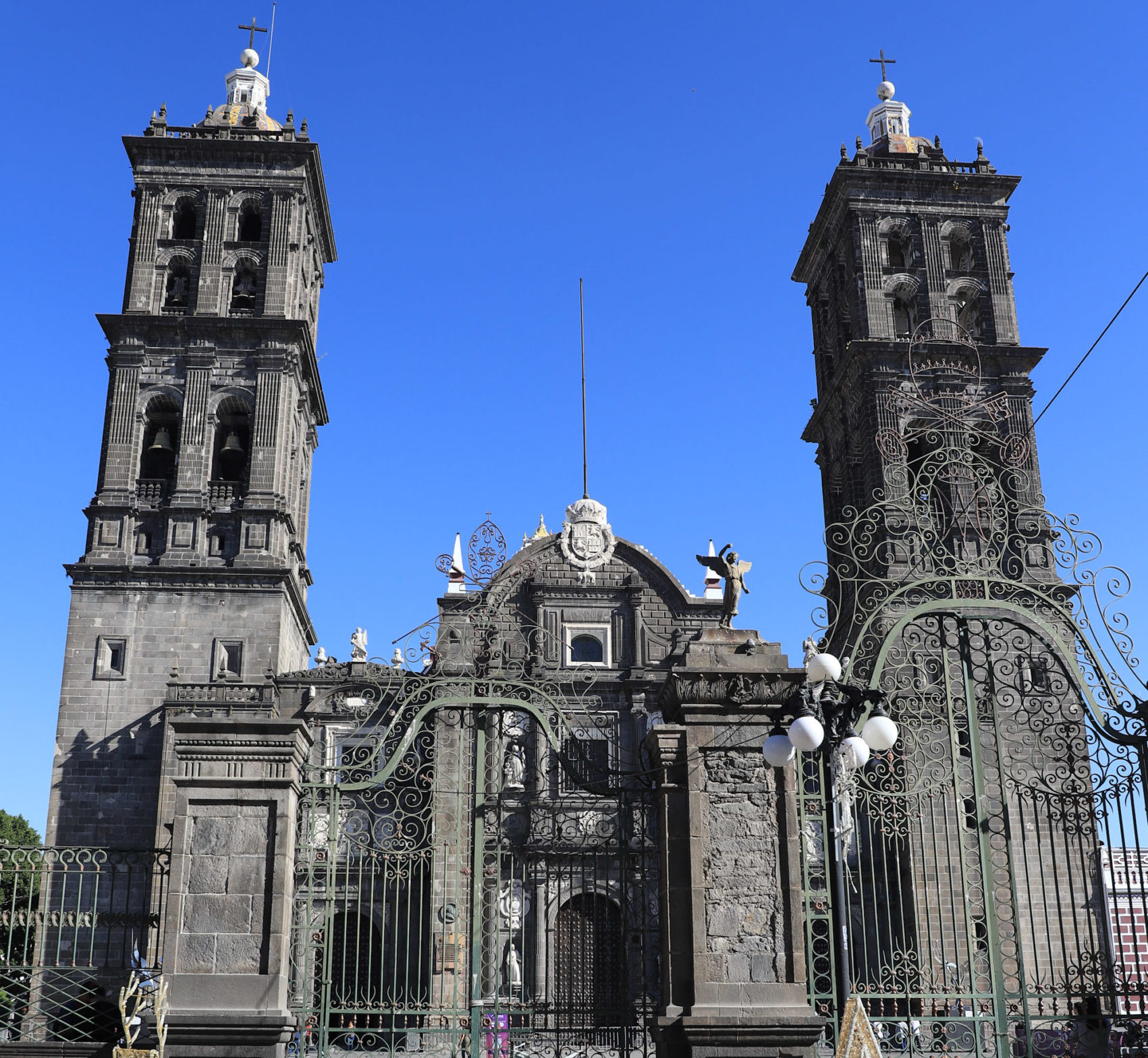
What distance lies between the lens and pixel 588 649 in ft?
117

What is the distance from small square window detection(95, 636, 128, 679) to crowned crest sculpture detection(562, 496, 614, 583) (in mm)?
11941

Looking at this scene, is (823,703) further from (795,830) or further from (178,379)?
(178,379)

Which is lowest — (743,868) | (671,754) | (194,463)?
(743,868)

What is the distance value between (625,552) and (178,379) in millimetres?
13271

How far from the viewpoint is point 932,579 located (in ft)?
43.4

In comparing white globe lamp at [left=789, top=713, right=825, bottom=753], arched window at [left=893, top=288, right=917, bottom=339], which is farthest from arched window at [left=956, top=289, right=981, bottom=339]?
white globe lamp at [left=789, top=713, right=825, bottom=753]

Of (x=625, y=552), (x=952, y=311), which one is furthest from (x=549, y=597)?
(x=952, y=311)

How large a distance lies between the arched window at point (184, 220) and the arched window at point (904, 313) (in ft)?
68.4

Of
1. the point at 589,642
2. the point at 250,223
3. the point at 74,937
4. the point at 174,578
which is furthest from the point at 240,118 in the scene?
the point at 74,937

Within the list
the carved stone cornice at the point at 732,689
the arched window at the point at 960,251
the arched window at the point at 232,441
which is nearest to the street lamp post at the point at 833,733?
the carved stone cornice at the point at 732,689

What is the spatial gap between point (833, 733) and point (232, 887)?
5.72 m

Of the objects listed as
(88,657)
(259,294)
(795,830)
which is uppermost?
(259,294)

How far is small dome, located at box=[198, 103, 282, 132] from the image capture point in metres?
38.9

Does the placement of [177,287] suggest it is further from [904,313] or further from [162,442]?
[904,313]
